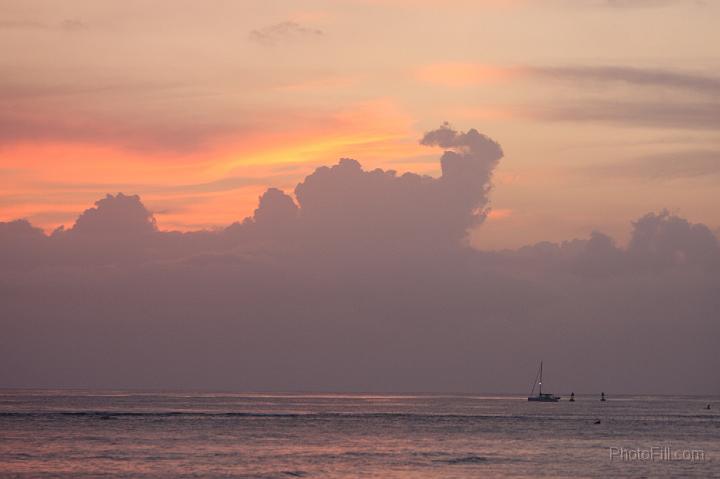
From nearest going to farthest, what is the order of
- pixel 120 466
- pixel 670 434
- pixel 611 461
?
pixel 120 466 → pixel 611 461 → pixel 670 434

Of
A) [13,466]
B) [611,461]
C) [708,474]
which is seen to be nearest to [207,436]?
[13,466]

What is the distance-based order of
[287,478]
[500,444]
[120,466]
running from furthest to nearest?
[500,444], [120,466], [287,478]

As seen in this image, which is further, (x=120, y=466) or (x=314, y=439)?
(x=314, y=439)

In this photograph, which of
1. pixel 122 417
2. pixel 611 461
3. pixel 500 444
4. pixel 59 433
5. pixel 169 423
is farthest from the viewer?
pixel 122 417

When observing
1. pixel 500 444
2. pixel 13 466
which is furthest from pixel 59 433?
pixel 500 444

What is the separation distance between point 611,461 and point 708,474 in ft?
43.2

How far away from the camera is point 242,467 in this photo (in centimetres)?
10256

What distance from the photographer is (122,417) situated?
194m

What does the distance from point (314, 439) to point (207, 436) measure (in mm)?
13757

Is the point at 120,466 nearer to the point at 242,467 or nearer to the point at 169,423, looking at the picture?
the point at 242,467

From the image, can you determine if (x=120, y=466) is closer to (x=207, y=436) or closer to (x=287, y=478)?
(x=287, y=478)

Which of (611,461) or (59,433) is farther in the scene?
(59,433)

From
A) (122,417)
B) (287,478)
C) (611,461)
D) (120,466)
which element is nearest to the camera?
(287,478)

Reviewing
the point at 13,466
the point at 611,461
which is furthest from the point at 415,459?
the point at 13,466
